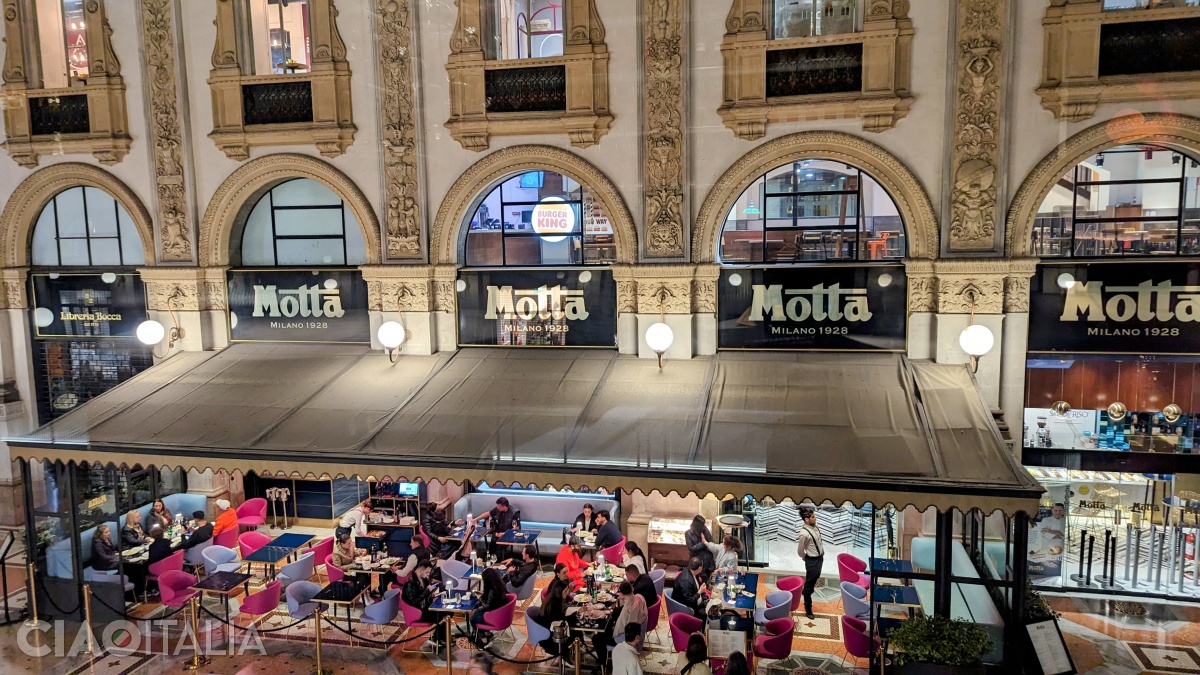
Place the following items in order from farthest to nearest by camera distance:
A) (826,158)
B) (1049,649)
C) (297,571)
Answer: (297,571), (826,158), (1049,649)

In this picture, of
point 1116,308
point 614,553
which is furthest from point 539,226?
point 1116,308

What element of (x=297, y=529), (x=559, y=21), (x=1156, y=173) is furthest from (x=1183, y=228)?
(x=297, y=529)

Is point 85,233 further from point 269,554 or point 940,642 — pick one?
point 940,642

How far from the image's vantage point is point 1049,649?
27.6 ft

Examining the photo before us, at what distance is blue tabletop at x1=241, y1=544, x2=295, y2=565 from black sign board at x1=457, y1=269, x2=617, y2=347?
4.19m

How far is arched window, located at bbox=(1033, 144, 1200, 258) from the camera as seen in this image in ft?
33.4

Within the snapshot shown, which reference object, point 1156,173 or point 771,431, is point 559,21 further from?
point 1156,173

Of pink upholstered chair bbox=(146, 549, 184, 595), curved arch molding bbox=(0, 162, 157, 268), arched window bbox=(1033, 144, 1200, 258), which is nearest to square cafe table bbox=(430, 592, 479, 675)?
pink upholstered chair bbox=(146, 549, 184, 595)

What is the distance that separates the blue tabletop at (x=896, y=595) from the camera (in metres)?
9.52

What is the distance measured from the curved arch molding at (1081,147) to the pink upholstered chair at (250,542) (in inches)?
468

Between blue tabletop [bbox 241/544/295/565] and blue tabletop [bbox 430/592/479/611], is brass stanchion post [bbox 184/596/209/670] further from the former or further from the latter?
blue tabletop [bbox 430/592/479/611]

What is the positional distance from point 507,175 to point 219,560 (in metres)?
7.45

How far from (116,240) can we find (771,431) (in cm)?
1191

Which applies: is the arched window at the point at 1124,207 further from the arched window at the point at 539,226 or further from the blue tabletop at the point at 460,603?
the blue tabletop at the point at 460,603
